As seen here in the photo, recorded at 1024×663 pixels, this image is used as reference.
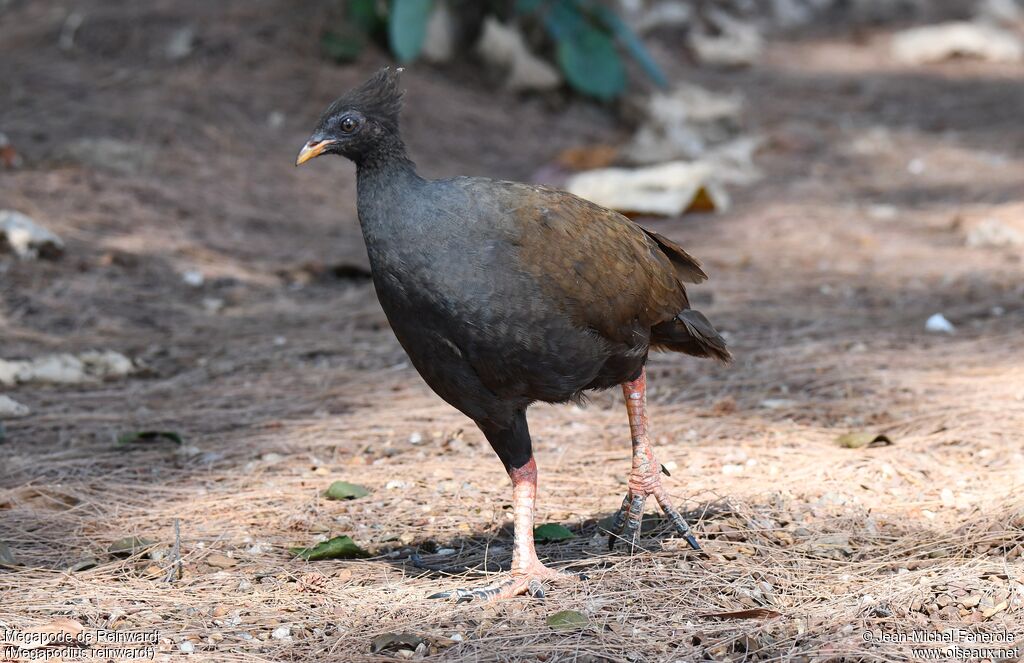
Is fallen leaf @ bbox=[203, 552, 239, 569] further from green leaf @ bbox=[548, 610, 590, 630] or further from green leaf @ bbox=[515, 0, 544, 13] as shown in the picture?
green leaf @ bbox=[515, 0, 544, 13]

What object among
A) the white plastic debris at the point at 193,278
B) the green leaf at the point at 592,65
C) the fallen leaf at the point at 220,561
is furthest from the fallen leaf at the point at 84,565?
the green leaf at the point at 592,65

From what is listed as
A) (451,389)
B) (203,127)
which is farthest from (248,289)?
(451,389)

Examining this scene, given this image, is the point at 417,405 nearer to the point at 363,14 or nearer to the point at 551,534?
the point at 551,534

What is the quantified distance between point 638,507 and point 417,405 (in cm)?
182

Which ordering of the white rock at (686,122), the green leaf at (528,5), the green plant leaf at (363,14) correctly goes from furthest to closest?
1. the green leaf at (528,5)
2. the green plant leaf at (363,14)
3. the white rock at (686,122)

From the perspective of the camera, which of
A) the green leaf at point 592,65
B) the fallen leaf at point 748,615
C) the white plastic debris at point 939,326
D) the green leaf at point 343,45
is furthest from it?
the green leaf at point 592,65

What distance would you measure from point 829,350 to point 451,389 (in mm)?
3176

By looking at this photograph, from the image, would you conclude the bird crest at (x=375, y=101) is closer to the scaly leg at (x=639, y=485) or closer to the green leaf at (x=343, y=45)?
the scaly leg at (x=639, y=485)

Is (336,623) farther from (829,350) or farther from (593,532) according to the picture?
(829,350)

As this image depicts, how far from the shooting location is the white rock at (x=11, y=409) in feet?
18.2

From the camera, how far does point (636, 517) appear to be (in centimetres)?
427

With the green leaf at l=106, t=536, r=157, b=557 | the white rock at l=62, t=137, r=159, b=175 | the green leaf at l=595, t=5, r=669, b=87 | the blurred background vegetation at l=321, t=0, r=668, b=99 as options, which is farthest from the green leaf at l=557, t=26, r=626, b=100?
the green leaf at l=106, t=536, r=157, b=557

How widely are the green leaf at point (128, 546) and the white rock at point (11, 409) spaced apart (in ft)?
5.09

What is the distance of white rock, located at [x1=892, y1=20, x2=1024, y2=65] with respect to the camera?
45.9 ft
